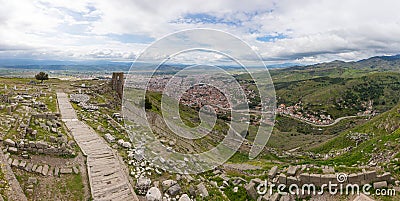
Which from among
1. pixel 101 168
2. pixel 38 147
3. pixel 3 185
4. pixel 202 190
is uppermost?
pixel 38 147

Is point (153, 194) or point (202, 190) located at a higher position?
point (153, 194)

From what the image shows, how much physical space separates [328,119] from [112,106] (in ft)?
340

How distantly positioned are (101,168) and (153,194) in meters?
3.36

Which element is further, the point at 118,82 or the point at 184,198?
the point at 118,82

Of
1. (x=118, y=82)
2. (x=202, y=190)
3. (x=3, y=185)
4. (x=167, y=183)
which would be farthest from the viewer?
(x=118, y=82)

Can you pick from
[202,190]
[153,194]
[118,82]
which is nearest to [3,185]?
[153,194]

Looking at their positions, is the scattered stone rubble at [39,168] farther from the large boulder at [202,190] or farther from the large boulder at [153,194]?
the large boulder at [202,190]

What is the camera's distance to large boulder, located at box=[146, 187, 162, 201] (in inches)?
443

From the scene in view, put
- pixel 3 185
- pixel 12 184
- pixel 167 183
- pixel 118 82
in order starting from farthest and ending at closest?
pixel 118 82 < pixel 167 183 < pixel 12 184 < pixel 3 185

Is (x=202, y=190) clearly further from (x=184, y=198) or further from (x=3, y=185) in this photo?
(x=3, y=185)

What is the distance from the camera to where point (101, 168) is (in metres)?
13.1

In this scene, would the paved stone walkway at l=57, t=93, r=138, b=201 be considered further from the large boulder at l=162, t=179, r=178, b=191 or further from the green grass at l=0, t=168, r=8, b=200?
the green grass at l=0, t=168, r=8, b=200

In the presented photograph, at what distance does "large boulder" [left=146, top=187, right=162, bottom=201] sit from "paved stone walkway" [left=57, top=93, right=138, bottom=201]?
0.53 meters

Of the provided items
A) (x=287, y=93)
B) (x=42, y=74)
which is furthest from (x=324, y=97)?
(x=42, y=74)
